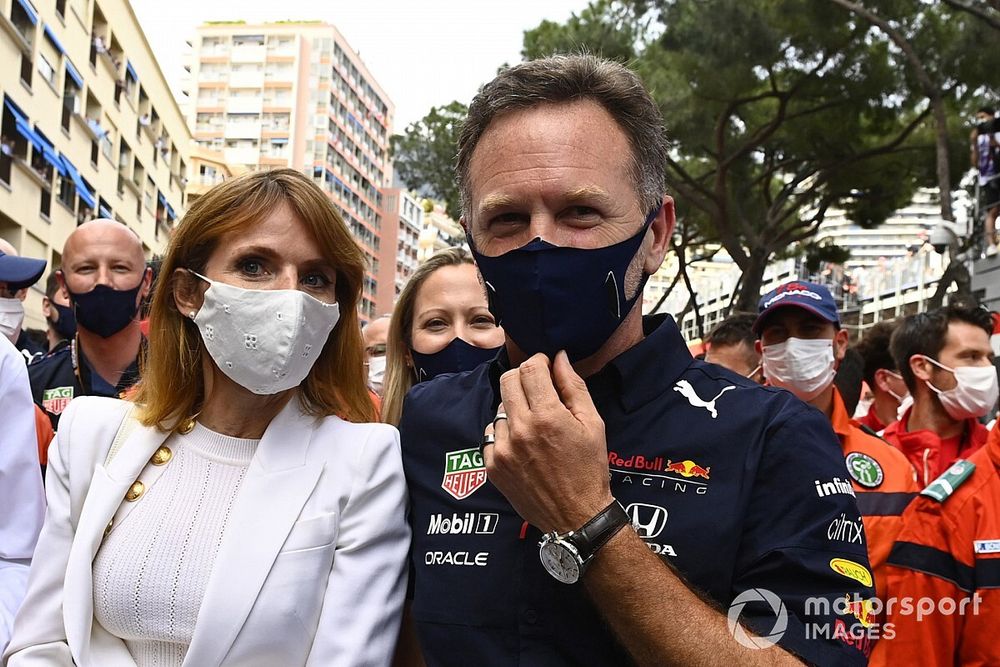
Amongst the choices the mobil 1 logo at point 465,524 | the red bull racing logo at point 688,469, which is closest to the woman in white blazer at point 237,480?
the mobil 1 logo at point 465,524

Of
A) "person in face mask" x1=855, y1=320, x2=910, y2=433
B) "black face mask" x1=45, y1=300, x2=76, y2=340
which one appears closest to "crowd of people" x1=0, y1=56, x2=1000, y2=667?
"black face mask" x1=45, y1=300, x2=76, y2=340

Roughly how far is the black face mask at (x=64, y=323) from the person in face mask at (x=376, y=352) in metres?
1.67

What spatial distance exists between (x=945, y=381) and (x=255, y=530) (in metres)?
3.35

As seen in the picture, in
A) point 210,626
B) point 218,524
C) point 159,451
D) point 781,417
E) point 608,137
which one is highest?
point 608,137

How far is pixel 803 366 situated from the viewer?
4.29 meters

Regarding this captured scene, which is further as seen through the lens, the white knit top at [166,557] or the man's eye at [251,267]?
the man's eye at [251,267]

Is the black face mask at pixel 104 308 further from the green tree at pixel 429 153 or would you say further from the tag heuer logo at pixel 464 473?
the green tree at pixel 429 153

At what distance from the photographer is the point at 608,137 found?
1.98 metres

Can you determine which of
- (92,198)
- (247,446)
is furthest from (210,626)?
(92,198)

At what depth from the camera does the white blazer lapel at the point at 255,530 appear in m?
1.95

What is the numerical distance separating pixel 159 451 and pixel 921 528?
2.25 m

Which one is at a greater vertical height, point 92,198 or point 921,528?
point 92,198

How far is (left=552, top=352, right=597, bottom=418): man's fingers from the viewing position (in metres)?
1.70

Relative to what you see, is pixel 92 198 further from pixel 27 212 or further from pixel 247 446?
pixel 247 446
